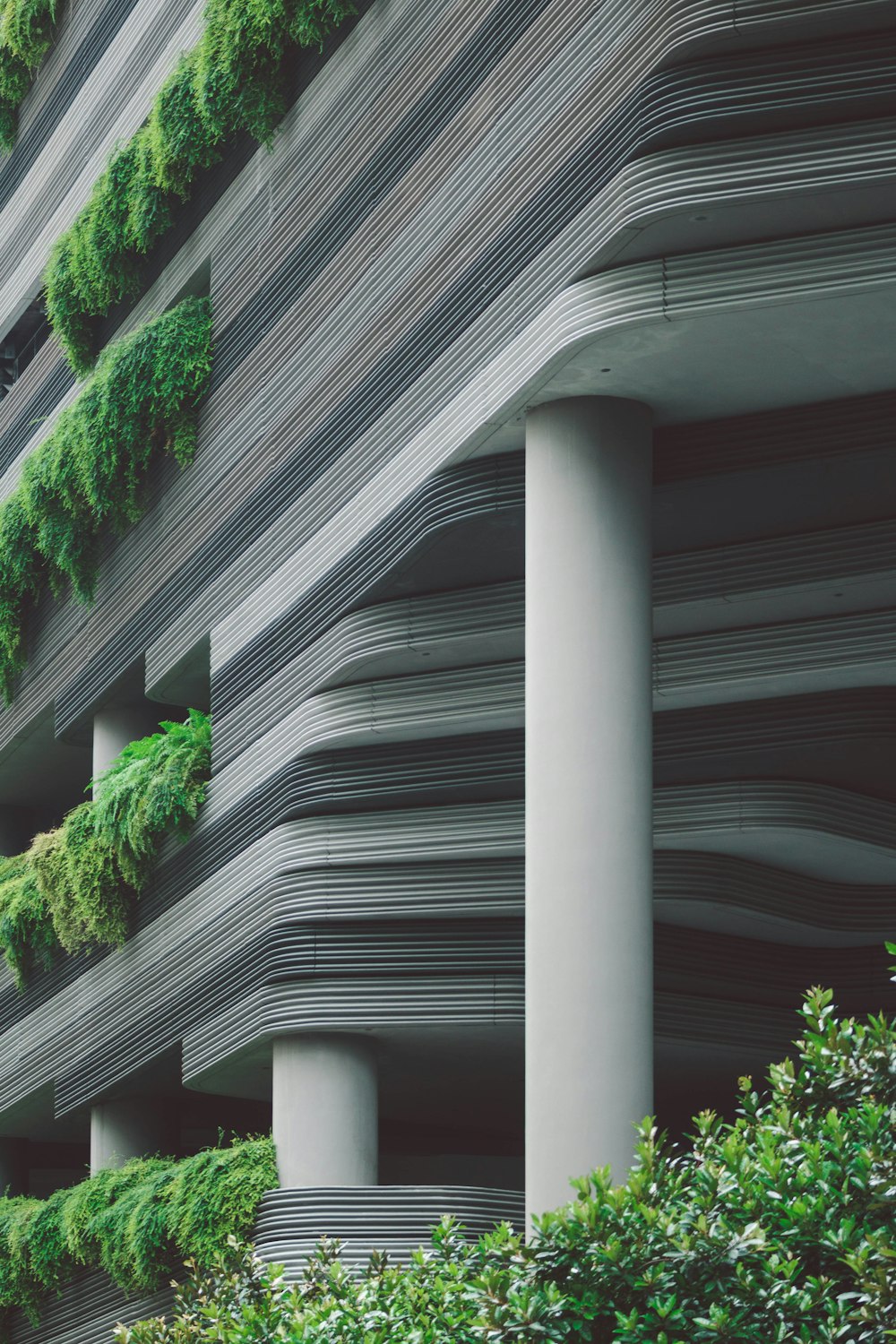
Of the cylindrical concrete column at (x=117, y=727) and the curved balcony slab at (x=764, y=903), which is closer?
the curved balcony slab at (x=764, y=903)

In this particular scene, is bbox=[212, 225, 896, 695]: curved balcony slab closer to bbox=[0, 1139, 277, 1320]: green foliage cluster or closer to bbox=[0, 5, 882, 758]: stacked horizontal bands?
bbox=[0, 5, 882, 758]: stacked horizontal bands

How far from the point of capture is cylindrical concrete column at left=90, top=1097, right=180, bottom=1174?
1858 cm

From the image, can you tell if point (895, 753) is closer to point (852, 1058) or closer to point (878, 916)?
point (878, 916)

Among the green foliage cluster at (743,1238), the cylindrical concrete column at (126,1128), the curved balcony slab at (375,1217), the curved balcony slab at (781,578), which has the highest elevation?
the curved balcony slab at (781,578)

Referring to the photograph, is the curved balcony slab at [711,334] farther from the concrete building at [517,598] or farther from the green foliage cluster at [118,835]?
the green foliage cluster at [118,835]

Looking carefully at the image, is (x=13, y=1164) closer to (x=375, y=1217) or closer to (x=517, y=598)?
(x=375, y=1217)

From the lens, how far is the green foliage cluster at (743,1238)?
5926mm

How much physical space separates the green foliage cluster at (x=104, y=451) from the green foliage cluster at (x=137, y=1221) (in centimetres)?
570

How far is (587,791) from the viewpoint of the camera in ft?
35.0

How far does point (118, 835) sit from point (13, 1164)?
8.68 m

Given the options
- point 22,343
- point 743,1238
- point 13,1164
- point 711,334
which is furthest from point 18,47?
point 743,1238

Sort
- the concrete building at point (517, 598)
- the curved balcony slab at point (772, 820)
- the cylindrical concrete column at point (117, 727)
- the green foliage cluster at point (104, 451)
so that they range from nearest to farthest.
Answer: the concrete building at point (517, 598)
the curved balcony slab at point (772, 820)
the green foliage cluster at point (104, 451)
the cylindrical concrete column at point (117, 727)

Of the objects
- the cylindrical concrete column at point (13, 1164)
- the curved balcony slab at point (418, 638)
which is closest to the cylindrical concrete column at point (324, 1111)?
the curved balcony slab at point (418, 638)

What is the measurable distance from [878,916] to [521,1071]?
150 inches
